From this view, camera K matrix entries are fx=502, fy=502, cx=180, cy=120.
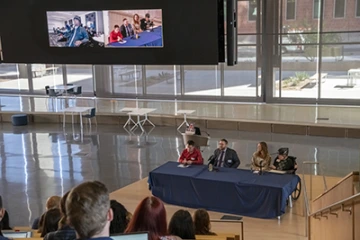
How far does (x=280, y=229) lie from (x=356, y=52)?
11.1m

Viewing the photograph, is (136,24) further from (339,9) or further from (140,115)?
(339,9)

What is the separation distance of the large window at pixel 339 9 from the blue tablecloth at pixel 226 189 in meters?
10.2

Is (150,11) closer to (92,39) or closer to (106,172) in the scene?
(92,39)

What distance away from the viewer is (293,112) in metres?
16.6

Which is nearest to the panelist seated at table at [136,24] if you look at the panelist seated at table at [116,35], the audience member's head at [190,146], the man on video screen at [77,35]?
the panelist seated at table at [116,35]

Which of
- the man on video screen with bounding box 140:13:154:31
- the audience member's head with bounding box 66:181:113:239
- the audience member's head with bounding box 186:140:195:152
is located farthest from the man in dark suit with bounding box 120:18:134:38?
the audience member's head with bounding box 66:181:113:239

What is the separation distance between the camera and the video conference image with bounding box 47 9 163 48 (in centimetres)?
642

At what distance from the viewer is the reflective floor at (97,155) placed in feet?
34.3

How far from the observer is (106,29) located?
21.8ft

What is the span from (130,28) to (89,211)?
4695mm

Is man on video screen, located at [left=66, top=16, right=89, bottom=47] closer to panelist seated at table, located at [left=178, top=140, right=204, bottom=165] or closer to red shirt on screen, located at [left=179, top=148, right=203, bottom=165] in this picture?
panelist seated at table, located at [left=178, top=140, right=204, bottom=165]

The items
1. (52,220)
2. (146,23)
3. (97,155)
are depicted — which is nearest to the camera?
(52,220)

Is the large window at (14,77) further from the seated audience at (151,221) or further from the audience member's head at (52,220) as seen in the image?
the seated audience at (151,221)

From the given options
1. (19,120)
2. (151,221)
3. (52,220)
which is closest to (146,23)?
(52,220)
